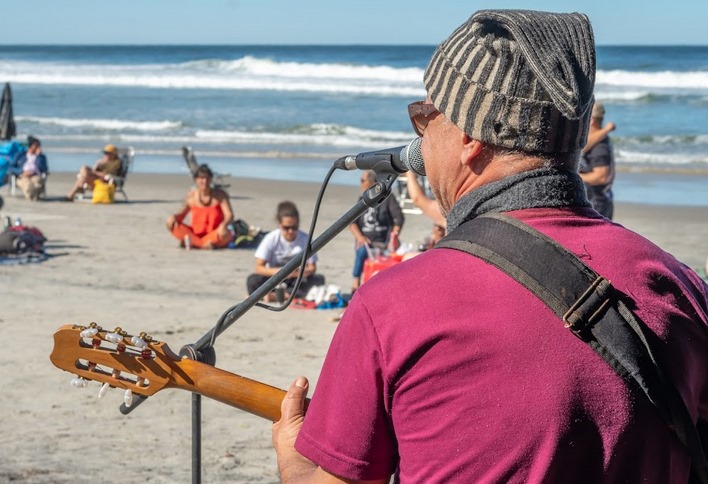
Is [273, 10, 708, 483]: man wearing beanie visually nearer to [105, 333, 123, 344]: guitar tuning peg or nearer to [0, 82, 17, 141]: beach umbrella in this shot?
[105, 333, 123, 344]: guitar tuning peg

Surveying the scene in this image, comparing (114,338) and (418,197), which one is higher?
(114,338)

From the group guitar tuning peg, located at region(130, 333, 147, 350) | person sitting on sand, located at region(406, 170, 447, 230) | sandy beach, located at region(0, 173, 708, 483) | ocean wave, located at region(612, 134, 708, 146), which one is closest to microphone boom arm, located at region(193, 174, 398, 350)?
guitar tuning peg, located at region(130, 333, 147, 350)

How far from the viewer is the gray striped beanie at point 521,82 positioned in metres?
1.70

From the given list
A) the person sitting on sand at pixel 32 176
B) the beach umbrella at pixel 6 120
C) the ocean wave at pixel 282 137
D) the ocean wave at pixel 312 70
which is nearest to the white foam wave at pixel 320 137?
the ocean wave at pixel 282 137

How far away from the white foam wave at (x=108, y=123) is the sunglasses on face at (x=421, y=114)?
1216 inches

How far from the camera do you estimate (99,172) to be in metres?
16.8

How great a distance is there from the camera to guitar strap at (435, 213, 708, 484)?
1.63 metres

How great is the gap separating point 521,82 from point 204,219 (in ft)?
35.1

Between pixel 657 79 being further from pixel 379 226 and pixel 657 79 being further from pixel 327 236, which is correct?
pixel 327 236

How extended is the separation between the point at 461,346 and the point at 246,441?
412 cm

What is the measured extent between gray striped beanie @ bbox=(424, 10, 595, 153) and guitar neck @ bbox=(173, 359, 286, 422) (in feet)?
2.55

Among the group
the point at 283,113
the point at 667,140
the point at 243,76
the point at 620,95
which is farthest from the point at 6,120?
the point at 243,76

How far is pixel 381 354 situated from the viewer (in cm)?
166

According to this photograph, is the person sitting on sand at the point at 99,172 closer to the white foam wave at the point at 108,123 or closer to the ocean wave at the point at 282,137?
the ocean wave at the point at 282,137
